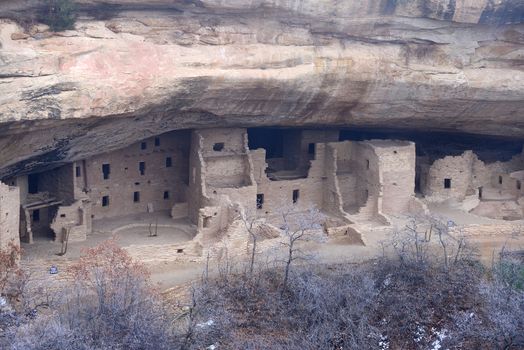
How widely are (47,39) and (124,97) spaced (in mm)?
1904

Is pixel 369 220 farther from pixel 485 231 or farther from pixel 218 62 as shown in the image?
pixel 218 62

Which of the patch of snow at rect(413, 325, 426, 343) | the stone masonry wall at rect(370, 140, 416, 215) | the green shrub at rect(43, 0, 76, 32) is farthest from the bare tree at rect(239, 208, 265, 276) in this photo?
the green shrub at rect(43, 0, 76, 32)

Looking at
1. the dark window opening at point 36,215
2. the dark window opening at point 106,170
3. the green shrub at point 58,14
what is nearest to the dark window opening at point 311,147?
the dark window opening at point 106,170

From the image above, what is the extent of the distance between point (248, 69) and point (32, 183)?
22.0 feet

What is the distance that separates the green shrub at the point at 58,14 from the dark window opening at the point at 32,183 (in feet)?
19.8

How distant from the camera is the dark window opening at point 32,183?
75.8 feet

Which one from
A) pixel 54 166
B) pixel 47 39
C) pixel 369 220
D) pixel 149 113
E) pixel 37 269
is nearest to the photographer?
pixel 47 39

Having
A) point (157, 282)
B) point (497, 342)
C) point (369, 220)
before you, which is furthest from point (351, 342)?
point (369, 220)

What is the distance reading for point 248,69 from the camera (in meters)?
20.3

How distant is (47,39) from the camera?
58.5 ft

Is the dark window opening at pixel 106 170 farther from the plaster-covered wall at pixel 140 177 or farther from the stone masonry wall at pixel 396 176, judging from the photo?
the stone masonry wall at pixel 396 176

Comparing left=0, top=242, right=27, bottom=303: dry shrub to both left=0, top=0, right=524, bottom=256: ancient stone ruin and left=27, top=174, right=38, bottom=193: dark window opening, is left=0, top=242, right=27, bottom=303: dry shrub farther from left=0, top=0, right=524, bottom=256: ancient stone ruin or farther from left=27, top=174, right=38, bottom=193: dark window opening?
left=27, top=174, right=38, bottom=193: dark window opening

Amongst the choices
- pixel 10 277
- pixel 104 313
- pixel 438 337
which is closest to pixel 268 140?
pixel 438 337

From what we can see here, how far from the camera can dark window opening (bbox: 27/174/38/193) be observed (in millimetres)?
23109
